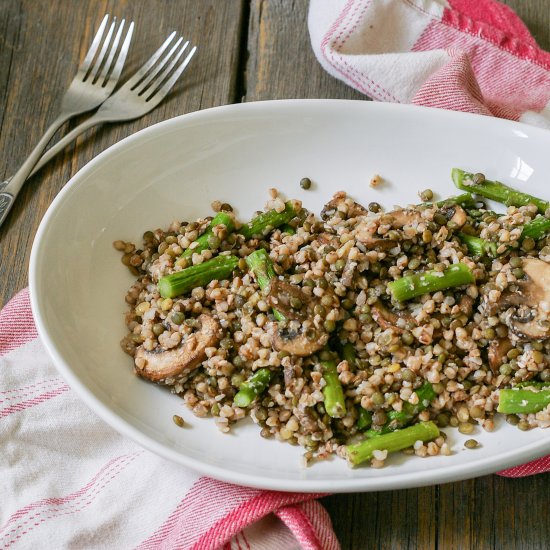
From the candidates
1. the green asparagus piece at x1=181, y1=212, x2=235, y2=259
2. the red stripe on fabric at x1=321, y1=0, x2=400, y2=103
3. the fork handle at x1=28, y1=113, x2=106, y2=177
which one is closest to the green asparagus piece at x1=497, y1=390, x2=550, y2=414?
the green asparagus piece at x1=181, y1=212, x2=235, y2=259

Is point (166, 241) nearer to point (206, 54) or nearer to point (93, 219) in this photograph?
point (93, 219)

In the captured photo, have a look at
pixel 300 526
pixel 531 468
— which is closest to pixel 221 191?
pixel 300 526

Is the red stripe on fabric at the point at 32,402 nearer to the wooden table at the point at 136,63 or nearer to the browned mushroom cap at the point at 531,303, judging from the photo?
the wooden table at the point at 136,63

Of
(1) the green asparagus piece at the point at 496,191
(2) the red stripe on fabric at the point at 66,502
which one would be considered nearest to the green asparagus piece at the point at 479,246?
(1) the green asparagus piece at the point at 496,191

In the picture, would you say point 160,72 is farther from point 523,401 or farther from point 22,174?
point 523,401

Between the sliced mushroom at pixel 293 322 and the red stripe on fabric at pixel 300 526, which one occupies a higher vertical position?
the sliced mushroom at pixel 293 322

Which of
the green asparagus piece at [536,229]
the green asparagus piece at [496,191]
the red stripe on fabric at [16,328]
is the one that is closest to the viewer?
the green asparagus piece at [536,229]
